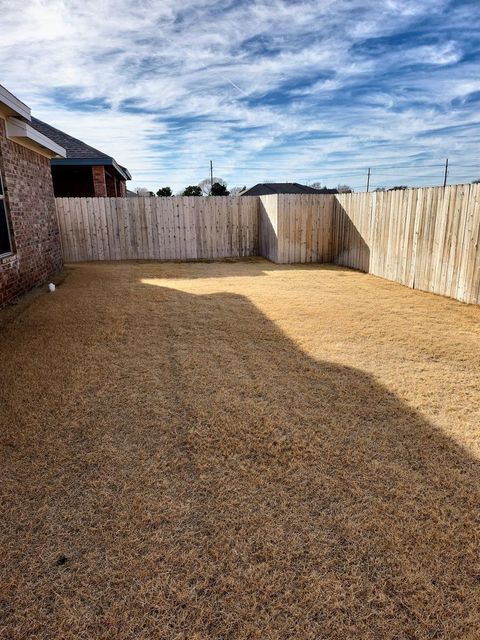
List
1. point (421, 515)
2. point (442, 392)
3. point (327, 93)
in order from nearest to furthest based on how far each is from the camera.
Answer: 1. point (421, 515)
2. point (442, 392)
3. point (327, 93)

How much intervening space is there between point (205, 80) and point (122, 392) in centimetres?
1346

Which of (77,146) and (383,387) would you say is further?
(77,146)

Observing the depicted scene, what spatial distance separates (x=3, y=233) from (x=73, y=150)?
7.79m

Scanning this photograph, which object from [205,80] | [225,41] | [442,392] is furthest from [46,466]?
[205,80]

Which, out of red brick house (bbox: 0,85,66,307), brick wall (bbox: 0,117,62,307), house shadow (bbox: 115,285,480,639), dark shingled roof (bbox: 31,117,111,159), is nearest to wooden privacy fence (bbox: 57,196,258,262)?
brick wall (bbox: 0,117,62,307)

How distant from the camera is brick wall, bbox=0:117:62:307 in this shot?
637 cm

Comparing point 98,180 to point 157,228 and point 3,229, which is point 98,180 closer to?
point 157,228

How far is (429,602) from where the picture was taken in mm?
1464

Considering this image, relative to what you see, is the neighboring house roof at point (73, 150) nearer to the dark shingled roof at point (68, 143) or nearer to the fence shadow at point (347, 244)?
the dark shingled roof at point (68, 143)

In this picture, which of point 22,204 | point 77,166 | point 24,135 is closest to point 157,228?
point 77,166

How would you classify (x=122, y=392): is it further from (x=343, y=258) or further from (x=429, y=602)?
(x=343, y=258)

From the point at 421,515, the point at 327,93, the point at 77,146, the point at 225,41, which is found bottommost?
the point at 421,515

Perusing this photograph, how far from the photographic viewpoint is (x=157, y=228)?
37.6ft

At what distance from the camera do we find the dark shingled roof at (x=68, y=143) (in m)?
12.5
